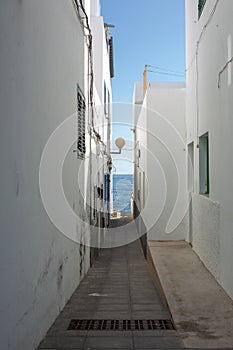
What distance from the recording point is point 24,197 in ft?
11.4

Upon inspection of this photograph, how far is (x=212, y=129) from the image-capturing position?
22.5 feet

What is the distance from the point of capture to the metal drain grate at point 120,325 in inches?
182

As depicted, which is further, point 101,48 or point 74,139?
point 101,48

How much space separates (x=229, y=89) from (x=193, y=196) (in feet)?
12.9

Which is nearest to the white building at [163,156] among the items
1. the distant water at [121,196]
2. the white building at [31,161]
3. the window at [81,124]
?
the window at [81,124]

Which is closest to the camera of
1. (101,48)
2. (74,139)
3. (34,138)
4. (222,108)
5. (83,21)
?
(34,138)

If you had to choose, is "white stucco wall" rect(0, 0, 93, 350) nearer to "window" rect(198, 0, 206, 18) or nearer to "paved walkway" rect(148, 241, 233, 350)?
"paved walkway" rect(148, 241, 233, 350)

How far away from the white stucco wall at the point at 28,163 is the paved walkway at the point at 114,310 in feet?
0.88

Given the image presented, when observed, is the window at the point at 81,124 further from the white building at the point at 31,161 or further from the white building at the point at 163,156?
the white building at the point at 163,156

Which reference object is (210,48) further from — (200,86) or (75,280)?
(75,280)

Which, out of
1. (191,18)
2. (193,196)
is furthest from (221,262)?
(191,18)

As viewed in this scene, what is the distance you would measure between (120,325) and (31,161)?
7.95 feet

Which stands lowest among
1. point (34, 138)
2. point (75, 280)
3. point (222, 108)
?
point (75, 280)

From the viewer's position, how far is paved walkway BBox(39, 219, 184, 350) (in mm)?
4102
